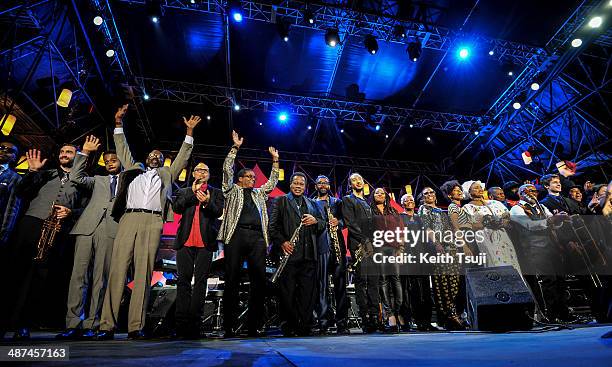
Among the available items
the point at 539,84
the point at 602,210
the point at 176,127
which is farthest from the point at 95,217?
the point at 539,84

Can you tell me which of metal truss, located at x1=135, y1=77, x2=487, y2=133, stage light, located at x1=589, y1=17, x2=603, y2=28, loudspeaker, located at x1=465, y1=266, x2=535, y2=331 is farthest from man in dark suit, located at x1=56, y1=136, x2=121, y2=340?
stage light, located at x1=589, y1=17, x2=603, y2=28

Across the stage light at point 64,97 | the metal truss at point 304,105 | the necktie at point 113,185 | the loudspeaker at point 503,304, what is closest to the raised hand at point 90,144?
the necktie at point 113,185

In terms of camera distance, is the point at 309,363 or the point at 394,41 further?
the point at 394,41

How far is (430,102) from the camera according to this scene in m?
9.72

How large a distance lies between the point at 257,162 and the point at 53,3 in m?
7.18

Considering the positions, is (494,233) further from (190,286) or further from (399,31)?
(399,31)

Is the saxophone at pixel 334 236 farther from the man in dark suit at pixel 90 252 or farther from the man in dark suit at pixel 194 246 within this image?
the man in dark suit at pixel 90 252

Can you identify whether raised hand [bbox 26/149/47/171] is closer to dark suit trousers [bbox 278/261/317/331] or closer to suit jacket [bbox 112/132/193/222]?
suit jacket [bbox 112/132/193/222]

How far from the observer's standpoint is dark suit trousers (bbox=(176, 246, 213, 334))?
319 cm

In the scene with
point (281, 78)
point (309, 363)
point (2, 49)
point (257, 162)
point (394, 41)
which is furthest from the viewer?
point (257, 162)

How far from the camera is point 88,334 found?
3.02m

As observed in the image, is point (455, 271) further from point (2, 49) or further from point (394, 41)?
point (2, 49)

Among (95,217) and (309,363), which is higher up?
(95,217)

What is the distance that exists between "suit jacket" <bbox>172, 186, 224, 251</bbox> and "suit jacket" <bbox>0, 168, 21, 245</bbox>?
1458 mm
